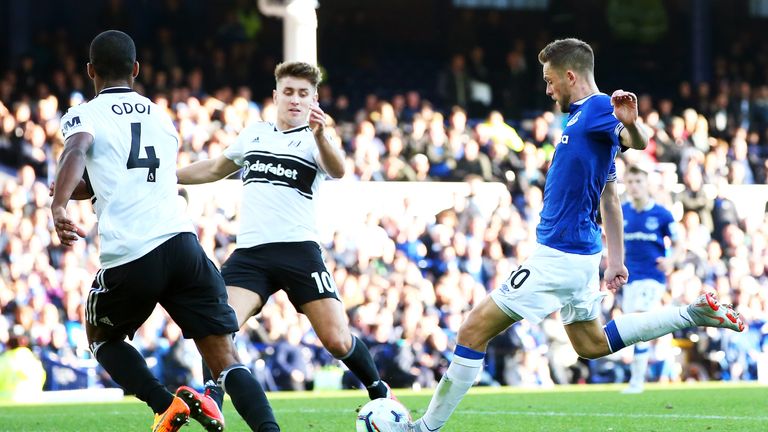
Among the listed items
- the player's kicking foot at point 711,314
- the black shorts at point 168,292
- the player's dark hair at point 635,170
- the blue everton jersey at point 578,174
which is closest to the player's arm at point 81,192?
the black shorts at point 168,292

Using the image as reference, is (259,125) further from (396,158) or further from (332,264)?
(396,158)

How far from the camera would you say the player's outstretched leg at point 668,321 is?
25.4ft

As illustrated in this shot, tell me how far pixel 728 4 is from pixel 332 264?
1758 cm

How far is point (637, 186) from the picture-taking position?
46.0ft

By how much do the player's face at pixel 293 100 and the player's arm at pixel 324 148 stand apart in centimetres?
47

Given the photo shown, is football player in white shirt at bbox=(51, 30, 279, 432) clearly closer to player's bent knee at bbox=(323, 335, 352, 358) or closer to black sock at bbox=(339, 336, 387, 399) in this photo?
player's bent knee at bbox=(323, 335, 352, 358)

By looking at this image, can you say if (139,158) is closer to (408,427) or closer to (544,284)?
(408,427)

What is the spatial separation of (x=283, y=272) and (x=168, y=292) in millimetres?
1598

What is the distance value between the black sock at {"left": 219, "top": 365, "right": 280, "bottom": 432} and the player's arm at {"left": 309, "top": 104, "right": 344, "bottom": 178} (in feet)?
4.59

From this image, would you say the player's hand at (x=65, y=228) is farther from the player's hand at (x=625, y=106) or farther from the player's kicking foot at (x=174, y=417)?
the player's hand at (x=625, y=106)

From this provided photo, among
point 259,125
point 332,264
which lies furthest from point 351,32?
point 259,125

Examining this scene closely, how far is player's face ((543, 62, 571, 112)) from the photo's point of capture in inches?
288

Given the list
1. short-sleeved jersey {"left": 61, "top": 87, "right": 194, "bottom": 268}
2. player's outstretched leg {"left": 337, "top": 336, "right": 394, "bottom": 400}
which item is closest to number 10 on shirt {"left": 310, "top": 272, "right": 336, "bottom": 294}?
player's outstretched leg {"left": 337, "top": 336, "right": 394, "bottom": 400}

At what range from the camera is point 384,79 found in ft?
86.3
